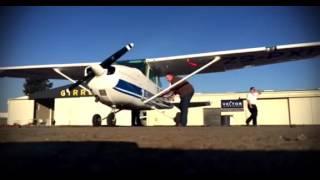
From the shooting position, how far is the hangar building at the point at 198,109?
40.1 meters

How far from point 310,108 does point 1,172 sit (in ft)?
130

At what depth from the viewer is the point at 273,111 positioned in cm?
4081

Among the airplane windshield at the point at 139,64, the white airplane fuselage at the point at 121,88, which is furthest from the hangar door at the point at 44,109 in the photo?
the white airplane fuselage at the point at 121,88

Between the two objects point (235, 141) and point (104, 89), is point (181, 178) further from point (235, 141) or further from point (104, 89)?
point (104, 89)

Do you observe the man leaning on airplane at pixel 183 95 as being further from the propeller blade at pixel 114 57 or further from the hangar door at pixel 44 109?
the hangar door at pixel 44 109

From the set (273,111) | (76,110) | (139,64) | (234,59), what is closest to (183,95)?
(139,64)

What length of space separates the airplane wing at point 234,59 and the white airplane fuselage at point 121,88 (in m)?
1.86

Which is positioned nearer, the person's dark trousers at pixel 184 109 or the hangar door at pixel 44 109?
the person's dark trousers at pixel 184 109

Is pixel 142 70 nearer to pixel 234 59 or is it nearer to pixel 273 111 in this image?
pixel 234 59

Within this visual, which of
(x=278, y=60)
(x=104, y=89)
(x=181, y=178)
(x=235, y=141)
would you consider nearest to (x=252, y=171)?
(x=181, y=178)

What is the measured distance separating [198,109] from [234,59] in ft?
85.4

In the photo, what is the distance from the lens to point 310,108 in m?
40.8

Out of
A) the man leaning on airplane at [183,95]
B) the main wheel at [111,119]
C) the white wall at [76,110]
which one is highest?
the white wall at [76,110]

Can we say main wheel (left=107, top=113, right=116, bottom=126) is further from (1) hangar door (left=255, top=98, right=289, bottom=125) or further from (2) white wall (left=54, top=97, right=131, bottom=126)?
(2) white wall (left=54, top=97, right=131, bottom=126)
